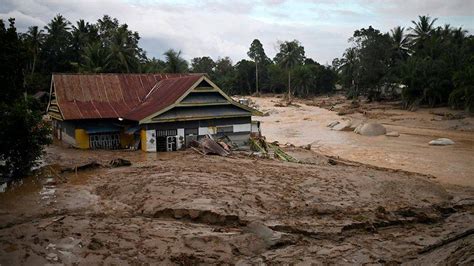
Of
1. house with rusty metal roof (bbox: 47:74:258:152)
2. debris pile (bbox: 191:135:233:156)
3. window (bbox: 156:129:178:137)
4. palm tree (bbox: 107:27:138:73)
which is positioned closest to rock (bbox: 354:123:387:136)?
house with rusty metal roof (bbox: 47:74:258:152)

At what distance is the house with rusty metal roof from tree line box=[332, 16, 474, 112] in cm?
2555

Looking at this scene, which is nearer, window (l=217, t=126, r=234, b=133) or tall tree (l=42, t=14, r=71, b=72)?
window (l=217, t=126, r=234, b=133)

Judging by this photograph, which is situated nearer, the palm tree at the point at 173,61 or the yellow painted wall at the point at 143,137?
the yellow painted wall at the point at 143,137

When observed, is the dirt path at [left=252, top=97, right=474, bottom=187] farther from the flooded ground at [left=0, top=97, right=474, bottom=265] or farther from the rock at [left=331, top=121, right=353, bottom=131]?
the flooded ground at [left=0, top=97, right=474, bottom=265]

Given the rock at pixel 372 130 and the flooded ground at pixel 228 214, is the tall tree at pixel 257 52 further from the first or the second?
the flooded ground at pixel 228 214

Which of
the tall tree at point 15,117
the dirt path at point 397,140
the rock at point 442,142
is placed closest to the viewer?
the tall tree at point 15,117

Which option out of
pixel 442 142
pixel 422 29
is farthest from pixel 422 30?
pixel 442 142

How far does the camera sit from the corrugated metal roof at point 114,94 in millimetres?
23594

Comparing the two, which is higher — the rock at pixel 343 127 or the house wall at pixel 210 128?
the house wall at pixel 210 128

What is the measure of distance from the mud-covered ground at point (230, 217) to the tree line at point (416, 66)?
2829 cm

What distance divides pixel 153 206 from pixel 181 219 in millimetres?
1275

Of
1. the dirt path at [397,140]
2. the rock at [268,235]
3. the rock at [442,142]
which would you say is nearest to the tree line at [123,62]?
the rock at [268,235]

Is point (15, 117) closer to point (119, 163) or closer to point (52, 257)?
point (119, 163)

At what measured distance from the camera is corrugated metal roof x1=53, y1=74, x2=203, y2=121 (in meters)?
23.6
